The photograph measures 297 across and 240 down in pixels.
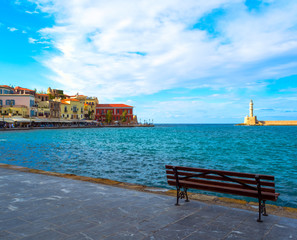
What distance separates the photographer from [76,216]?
4578mm

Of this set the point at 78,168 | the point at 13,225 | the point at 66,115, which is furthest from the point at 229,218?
the point at 66,115

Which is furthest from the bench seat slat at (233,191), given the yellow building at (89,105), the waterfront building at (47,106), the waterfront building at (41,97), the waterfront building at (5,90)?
the yellow building at (89,105)

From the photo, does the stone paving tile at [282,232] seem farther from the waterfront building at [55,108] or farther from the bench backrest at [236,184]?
A: the waterfront building at [55,108]

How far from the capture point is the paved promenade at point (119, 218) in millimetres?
3840

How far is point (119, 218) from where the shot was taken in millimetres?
4504

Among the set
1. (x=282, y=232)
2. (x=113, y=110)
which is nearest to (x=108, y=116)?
(x=113, y=110)

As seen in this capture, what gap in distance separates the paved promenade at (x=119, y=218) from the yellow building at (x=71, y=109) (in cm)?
8606

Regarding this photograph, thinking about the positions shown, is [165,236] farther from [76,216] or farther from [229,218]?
[76,216]

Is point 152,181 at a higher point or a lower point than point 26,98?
lower

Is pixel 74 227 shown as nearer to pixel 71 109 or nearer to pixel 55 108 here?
pixel 55 108

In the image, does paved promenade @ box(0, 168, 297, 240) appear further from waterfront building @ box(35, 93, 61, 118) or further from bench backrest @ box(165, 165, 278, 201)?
waterfront building @ box(35, 93, 61, 118)

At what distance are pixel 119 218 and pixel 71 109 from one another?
3631 inches

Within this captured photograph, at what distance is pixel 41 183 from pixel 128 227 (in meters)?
4.25

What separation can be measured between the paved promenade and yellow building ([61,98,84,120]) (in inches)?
3388
